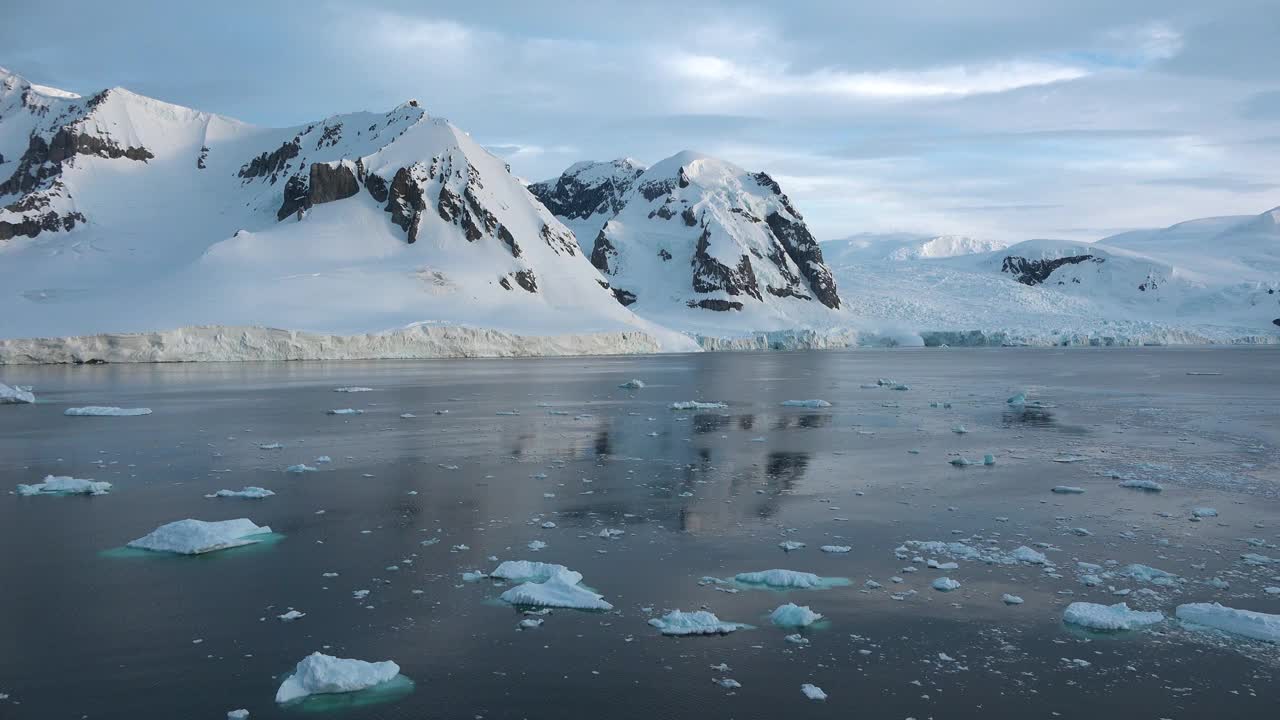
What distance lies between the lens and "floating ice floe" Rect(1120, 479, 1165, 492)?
1659 centimetres

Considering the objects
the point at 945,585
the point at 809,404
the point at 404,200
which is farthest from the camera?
the point at 404,200

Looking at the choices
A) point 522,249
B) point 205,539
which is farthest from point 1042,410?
point 522,249

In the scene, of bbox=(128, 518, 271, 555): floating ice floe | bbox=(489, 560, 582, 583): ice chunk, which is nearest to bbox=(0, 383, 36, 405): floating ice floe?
bbox=(128, 518, 271, 555): floating ice floe

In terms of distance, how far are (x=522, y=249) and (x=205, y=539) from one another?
8785 cm

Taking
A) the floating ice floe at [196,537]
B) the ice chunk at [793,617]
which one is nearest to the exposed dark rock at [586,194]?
the floating ice floe at [196,537]

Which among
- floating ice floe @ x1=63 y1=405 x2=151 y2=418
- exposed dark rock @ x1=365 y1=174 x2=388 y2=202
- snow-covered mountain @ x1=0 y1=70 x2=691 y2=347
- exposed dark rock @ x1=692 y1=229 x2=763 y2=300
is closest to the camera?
floating ice floe @ x1=63 y1=405 x2=151 y2=418

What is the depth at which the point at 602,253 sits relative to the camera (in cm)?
14412

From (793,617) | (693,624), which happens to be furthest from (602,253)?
(693,624)

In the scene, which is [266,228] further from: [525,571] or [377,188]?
[525,571]

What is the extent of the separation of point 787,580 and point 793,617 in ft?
4.29

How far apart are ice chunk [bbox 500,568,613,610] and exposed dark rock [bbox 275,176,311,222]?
95495mm

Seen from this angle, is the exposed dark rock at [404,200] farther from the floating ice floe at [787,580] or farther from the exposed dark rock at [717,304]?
the floating ice floe at [787,580]

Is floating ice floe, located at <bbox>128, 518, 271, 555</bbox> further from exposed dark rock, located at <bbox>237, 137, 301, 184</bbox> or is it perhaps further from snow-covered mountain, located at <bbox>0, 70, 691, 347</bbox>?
exposed dark rock, located at <bbox>237, 137, 301, 184</bbox>

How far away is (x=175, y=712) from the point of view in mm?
7246
